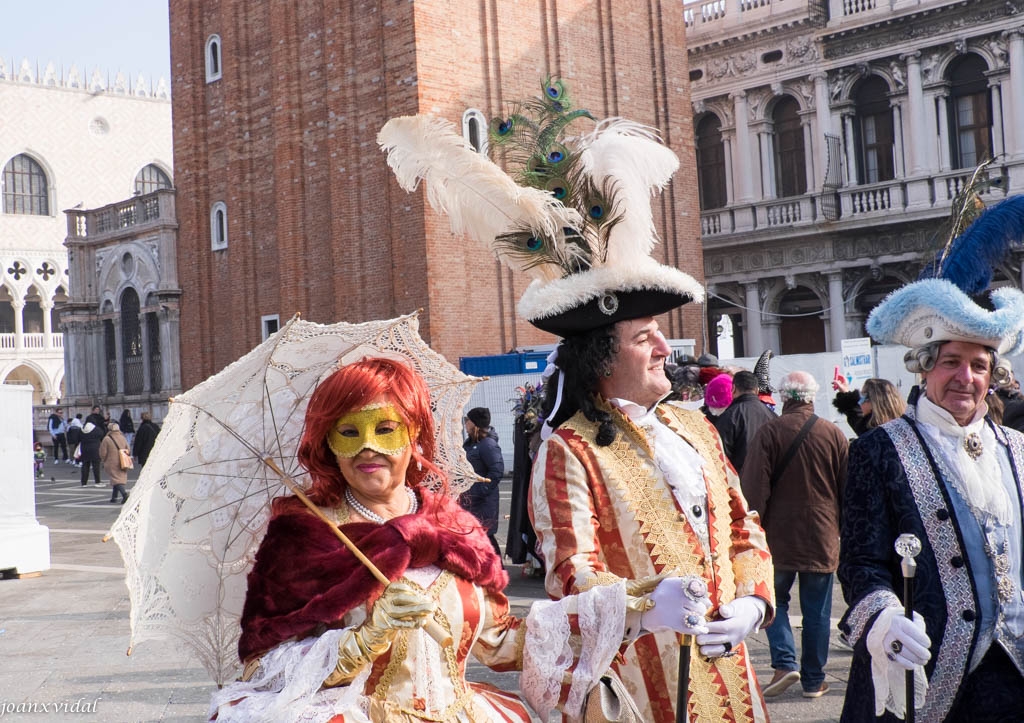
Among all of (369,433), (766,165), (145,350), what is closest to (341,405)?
(369,433)

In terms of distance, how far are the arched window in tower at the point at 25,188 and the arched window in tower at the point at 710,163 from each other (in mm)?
35894

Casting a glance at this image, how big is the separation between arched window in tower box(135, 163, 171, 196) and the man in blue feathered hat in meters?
54.8

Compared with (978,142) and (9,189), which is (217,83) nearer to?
(978,142)

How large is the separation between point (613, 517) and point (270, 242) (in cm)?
2272

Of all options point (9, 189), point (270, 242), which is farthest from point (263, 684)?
point (9, 189)

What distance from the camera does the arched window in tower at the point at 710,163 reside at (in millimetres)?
28016

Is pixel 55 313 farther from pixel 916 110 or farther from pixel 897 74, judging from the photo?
pixel 916 110

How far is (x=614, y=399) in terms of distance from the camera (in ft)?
9.89

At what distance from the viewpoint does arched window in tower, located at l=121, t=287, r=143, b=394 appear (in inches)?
1169

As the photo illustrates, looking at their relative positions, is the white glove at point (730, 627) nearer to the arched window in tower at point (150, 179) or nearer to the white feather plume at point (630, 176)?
the white feather plume at point (630, 176)

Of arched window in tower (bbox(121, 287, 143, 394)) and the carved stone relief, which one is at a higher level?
the carved stone relief

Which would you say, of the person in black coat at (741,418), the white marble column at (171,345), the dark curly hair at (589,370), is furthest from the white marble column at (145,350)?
the dark curly hair at (589,370)

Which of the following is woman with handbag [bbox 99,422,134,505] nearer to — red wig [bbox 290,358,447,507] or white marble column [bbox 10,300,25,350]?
red wig [bbox 290,358,447,507]

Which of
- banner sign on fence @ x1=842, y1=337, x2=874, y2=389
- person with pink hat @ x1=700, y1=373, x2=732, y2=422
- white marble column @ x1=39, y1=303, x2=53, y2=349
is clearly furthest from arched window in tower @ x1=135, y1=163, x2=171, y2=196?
person with pink hat @ x1=700, y1=373, x2=732, y2=422
